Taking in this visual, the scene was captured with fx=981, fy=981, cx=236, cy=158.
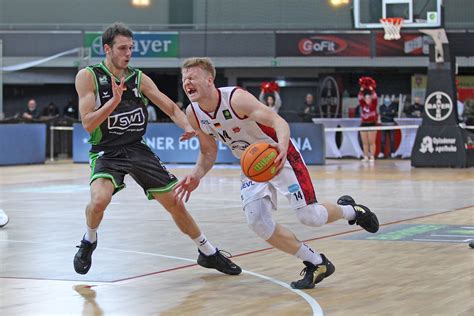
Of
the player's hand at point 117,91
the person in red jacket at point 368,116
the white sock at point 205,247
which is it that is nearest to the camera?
the player's hand at point 117,91

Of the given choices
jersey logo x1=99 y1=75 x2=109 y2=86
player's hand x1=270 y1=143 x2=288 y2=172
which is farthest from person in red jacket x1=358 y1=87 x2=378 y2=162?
player's hand x1=270 y1=143 x2=288 y2=172

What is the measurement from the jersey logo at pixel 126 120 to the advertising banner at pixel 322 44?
920 inches

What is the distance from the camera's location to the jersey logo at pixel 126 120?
809 centimetres

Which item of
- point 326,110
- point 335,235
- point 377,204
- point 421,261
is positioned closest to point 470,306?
point 421,261

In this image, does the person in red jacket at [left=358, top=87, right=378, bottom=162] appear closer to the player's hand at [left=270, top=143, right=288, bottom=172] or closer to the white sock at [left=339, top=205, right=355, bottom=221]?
the white sock at [left=339, top=205, right=355, bottom=221]

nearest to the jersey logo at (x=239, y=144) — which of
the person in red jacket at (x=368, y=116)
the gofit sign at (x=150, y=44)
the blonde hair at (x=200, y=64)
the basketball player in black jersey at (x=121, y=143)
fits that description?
the basketball player in black jersey at (x=121, y=143)

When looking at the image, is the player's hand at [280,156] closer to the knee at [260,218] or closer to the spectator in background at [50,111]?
the knee at [260,218]

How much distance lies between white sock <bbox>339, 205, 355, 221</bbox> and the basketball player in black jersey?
38.8 inches

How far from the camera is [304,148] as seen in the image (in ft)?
79.9

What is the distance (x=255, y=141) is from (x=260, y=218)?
24.2 inches

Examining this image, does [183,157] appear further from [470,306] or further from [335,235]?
[470,306]

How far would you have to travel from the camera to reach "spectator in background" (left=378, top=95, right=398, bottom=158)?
27.8 metres

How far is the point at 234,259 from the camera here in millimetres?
8922

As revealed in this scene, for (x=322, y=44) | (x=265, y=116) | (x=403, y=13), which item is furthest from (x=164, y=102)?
(x=322, y=44)
